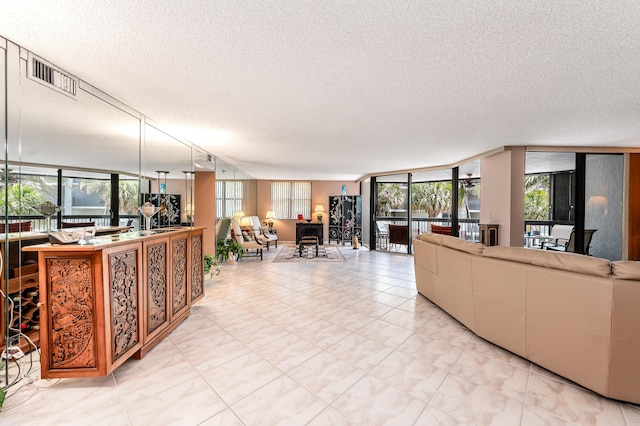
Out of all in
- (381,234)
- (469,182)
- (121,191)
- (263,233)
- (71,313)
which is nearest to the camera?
(71,313)

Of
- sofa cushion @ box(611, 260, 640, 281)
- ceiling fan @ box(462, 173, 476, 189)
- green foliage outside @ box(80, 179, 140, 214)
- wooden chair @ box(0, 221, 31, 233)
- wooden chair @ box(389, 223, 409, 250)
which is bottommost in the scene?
wooden chair @ box(389, 223, 409, 250)

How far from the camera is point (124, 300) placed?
2.13 metres

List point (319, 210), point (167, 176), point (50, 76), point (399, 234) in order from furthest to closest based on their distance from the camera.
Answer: point (319, 210)
point (399, 234)
point (167, 176)
point (50, 76)

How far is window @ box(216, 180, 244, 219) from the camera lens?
21.9ft

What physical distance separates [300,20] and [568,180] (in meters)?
8.88

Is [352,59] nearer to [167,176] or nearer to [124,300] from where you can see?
[124,300]

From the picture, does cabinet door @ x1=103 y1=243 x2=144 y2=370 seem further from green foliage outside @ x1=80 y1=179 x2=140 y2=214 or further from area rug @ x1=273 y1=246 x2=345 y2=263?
area rug @ x1=273 y1=246 x2=345 y2=263

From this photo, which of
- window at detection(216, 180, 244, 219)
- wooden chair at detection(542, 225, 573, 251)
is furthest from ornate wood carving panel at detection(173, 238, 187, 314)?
wooden chair at detection(542, 225, 573, 251)

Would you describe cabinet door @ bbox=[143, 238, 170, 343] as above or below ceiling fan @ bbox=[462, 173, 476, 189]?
below

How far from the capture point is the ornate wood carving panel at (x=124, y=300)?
2010mm

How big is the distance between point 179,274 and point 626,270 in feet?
13.0

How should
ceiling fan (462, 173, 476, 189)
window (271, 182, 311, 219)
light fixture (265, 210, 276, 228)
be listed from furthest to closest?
window (271, 182, 311, 219) < light fixture (265, 210, 276, 228) < ceiling fan (462, 173, 476, 189)

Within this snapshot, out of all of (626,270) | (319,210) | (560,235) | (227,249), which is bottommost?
(227,249)

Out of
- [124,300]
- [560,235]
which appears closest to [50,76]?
[124,300]
